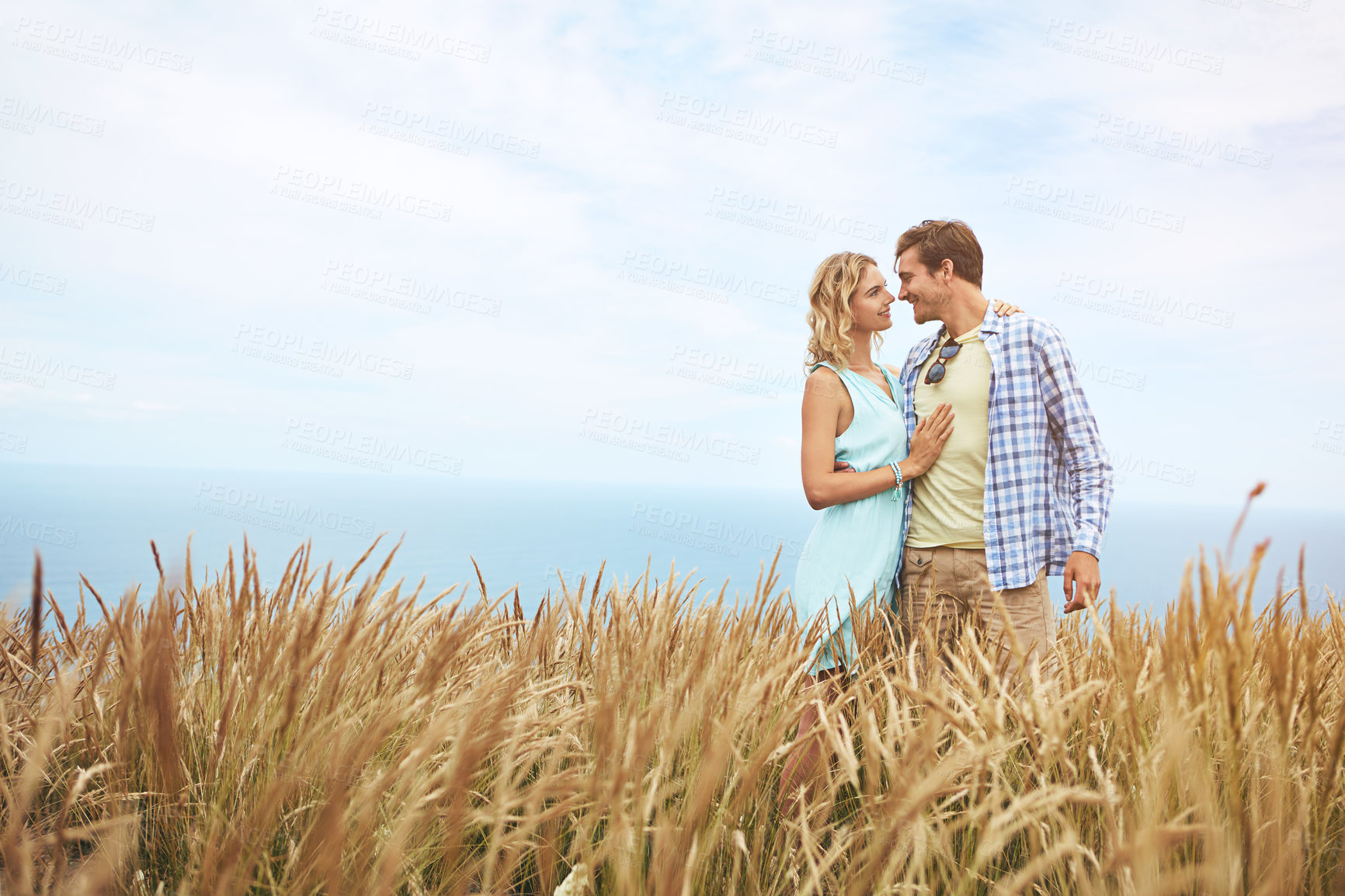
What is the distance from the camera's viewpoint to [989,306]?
3197 millimetres

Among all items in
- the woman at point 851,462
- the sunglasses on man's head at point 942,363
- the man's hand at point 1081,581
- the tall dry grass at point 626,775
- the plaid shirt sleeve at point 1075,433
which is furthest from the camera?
the sunglasses on man's head at point 942,363

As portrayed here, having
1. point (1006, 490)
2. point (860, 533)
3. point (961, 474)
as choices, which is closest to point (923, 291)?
point (961, 474)

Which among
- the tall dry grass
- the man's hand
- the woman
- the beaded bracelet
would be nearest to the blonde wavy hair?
the woman

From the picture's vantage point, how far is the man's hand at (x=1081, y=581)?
2.70 m

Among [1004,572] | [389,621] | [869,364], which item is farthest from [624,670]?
[869,364]

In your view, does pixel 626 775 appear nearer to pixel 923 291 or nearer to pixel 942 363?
pixel 942 363

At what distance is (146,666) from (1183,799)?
80.3 inches

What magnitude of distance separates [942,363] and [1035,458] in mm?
541

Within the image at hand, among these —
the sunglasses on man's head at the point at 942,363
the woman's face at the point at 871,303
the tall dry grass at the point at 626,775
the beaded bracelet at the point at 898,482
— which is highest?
the woman's face at the point at 871,303

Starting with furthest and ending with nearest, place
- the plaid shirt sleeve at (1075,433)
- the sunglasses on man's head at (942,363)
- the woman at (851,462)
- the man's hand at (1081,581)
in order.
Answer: the sunglasses on man's head at (942,363) < the woman at (851,462) < the plaid shirt sleeve at (1075,433) < the man's hand at (1081,581)

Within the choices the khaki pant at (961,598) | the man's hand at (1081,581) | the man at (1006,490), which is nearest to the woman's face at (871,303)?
the man at (1006,490)

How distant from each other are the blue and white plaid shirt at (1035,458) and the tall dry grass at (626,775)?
0.74 m

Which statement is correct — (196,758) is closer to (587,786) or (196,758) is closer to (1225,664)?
(587,786)

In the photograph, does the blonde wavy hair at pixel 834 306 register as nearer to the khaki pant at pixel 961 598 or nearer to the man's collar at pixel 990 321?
the man's collar at pixel 990 321
